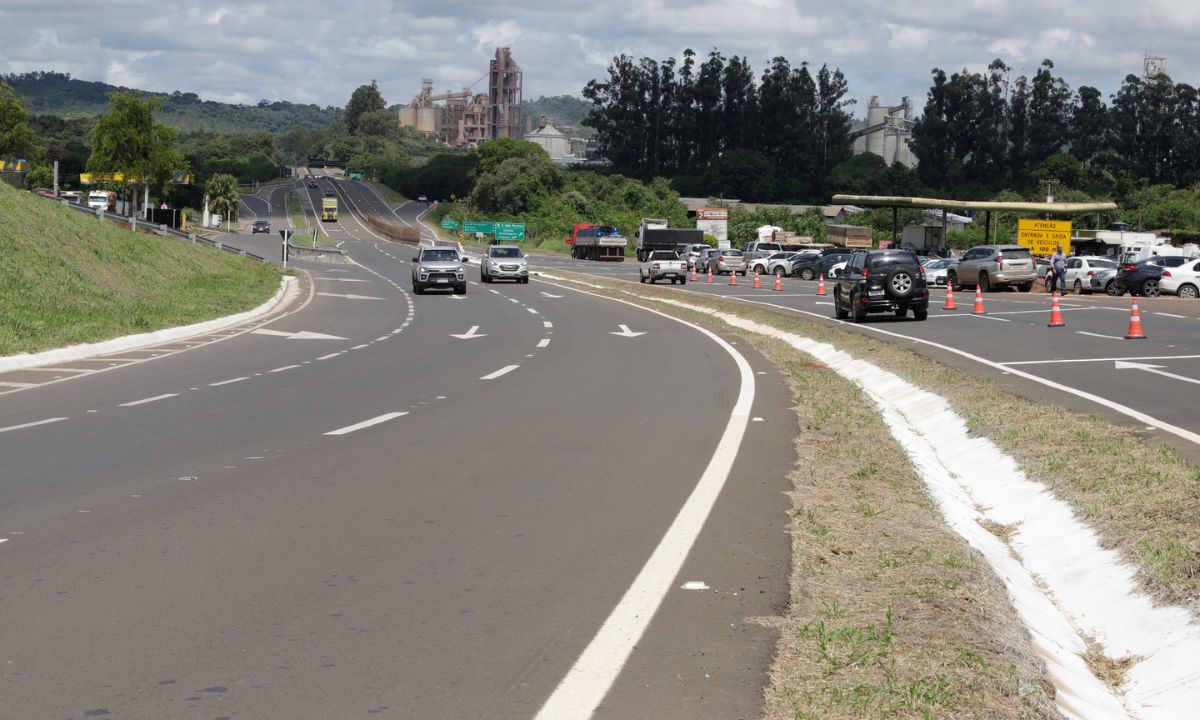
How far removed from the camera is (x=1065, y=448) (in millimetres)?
11164

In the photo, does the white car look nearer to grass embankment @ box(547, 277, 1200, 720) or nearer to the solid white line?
grass embankment @ box(547, 277, 1200, 720)

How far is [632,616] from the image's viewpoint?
613 cm

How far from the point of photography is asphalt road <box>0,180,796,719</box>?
5.12 meters

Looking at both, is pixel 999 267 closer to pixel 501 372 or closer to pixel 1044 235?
pixel 1044 235

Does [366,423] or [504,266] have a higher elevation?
[504,266]

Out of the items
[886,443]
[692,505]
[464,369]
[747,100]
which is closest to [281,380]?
[464,369]

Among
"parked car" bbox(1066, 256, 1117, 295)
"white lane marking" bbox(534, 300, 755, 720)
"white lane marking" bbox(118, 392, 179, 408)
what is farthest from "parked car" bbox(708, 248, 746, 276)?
"white lane marking" bbox(534, 300, 755, 720)

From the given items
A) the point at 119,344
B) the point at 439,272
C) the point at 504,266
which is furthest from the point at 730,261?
the point at 119,344

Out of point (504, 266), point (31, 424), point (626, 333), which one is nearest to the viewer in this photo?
point (31, 424)

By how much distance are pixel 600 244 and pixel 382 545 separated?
86.1 meters

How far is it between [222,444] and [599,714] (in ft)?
25.3

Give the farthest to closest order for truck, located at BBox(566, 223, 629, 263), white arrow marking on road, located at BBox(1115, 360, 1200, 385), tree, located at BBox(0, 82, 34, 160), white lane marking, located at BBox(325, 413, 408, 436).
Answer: tree, located at BBox(0, 82, 34, 160) < truck, located at BBox(566, 223, 629, 263) < white arrow marking on road, located at BBox(1115, 360, 1200, 385) < white lane marking, located at BBox(325, 413, 408, 436)

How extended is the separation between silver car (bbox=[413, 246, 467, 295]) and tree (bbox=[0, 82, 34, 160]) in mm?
73012

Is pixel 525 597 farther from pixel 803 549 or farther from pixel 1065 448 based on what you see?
pixel 1065 448
